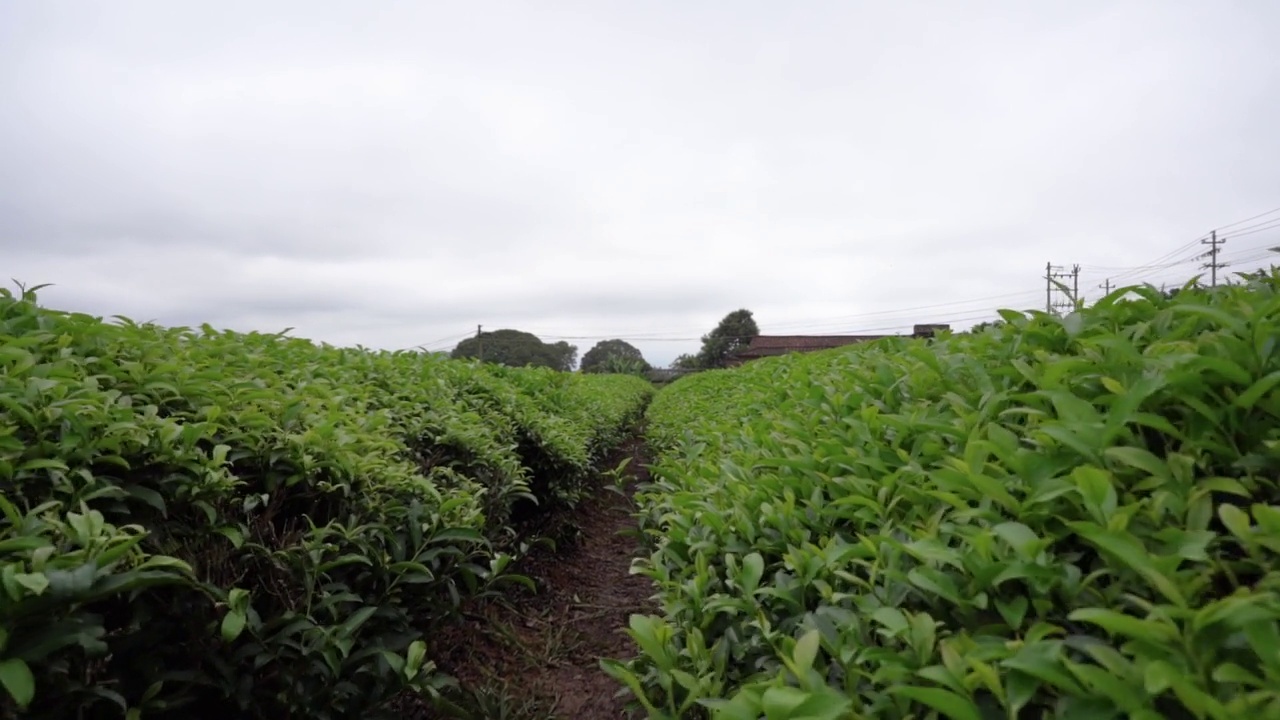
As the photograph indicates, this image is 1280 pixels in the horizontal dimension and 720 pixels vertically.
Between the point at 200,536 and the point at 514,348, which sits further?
the point at 514,348

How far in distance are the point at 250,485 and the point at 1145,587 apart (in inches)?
82.1

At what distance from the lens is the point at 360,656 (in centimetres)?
169

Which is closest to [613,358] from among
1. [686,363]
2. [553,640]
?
[686,363]

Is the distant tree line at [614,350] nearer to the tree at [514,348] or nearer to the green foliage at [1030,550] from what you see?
the tree at [514,348]

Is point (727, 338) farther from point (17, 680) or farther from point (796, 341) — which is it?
point (17, 680)

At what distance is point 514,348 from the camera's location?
31.3m

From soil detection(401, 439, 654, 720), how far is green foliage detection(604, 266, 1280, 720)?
0.45 meters

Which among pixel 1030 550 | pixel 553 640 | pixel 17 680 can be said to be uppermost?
pixel 1030 550

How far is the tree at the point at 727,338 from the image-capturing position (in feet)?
125

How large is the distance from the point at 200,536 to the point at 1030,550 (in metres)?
1.84

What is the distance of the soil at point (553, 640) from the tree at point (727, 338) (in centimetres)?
3305

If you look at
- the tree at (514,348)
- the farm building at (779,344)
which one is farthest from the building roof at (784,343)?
the tree at (514,348)

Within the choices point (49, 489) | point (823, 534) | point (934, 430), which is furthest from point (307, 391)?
point (934, 430)

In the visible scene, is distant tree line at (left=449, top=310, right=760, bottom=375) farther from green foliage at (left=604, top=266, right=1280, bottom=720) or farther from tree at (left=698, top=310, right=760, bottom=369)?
green foliage at (left=604, top=266, right=1280, bottom=720)
